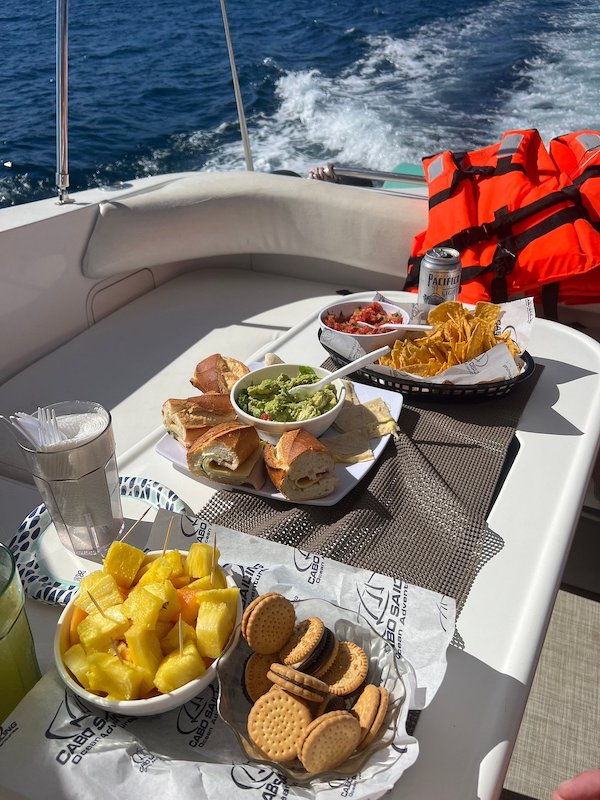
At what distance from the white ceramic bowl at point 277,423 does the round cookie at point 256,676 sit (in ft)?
1.44

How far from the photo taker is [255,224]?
2.16m

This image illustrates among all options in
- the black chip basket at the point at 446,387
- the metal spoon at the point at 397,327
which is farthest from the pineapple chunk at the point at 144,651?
the metal spoon at the point at 397,327

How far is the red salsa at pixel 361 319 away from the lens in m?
1.38

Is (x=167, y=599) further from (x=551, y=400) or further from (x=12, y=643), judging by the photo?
(x=551, y=400)

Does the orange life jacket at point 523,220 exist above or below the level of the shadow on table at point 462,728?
above

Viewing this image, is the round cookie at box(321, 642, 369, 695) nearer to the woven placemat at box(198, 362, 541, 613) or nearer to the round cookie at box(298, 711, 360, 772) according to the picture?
the round cookie at box(298, 711, 360, 772)

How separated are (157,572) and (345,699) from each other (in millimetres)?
231

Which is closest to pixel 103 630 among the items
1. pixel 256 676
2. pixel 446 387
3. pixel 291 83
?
pixel 256 676

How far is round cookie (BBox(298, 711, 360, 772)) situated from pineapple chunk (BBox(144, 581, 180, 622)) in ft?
0.57

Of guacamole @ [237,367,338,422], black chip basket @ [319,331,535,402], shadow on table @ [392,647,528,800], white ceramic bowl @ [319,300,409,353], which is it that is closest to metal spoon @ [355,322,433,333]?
white ceramic bowl @ [319,300,409,353]

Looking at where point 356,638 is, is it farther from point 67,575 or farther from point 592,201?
point 592,201

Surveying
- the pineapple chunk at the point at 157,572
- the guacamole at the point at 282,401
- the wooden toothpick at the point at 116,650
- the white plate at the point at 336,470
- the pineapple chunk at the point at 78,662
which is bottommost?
the white plate at the point at 336,470

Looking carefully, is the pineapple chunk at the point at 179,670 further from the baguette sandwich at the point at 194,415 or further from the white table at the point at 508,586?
the baguette sandwich at the point at 194,415

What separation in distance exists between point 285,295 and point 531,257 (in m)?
0.76
